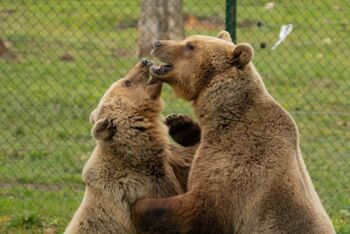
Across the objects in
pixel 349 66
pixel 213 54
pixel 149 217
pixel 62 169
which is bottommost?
pixel 349 66

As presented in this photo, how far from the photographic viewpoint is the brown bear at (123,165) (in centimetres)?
627

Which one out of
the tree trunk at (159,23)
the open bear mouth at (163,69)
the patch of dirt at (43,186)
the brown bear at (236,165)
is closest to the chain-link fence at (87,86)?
the patch of dirt at (43,186)

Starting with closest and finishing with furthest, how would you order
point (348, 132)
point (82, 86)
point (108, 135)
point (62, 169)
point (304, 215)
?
point (304, 215) < point (108, 135) < point (62, 169) < point (348, 132) < point (82, 86)

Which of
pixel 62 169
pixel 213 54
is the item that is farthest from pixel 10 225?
pixel 213 54

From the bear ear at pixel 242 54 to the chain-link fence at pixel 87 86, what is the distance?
268 centimetres

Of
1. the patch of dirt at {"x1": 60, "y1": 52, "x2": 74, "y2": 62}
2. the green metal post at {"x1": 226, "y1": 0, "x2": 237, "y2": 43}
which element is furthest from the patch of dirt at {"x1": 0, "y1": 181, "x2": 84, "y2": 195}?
the patch of dirt at {"x1": 60, "y1": 52, "x2": 74, "y2": 62}

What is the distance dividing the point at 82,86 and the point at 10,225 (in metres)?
5.43

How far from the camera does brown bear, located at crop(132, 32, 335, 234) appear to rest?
580cm

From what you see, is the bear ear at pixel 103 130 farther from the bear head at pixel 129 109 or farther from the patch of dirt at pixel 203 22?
the patch of dirt at pixel 203 22

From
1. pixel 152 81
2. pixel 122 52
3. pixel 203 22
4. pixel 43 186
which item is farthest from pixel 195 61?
pixel 203 22

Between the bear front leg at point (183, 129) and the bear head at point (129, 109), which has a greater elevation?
the bear head at point (129, 109)

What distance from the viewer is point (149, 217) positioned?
5.98m

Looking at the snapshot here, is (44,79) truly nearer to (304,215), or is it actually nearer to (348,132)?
(348,132)

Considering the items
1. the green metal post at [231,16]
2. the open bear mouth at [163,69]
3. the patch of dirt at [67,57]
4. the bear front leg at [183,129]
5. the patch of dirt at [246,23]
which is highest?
the open bear mouth at [163,69]
